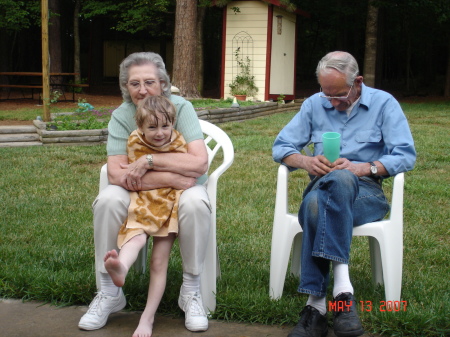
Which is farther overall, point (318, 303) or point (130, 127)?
point (130, 127)

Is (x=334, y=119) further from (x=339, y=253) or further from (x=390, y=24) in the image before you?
(x=390, y=24)

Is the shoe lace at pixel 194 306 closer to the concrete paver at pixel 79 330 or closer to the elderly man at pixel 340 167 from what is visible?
the concrete paver at pixel 79 330

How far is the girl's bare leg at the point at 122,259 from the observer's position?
2441 mm

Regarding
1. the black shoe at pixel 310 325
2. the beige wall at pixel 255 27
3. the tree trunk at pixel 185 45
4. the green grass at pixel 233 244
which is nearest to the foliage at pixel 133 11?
the beige wall at pixel 255 27

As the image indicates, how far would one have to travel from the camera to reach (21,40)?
74.4ft

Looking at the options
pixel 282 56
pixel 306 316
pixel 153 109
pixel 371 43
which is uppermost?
Answer: pixel 371 43

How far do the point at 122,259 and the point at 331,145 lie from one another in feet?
3.56

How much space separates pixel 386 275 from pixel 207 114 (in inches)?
316

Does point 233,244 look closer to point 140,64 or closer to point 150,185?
point 150,185

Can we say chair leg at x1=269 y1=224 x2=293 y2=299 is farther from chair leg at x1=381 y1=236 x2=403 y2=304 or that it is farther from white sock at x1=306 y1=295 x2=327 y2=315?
chair leg at x1=381 y1=236 x2=403 y2=304

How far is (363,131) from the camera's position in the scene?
313 cm

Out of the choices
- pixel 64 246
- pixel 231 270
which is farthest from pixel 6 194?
pixel 231 270

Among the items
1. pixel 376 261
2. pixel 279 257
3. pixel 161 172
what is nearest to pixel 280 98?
pixel 376 261

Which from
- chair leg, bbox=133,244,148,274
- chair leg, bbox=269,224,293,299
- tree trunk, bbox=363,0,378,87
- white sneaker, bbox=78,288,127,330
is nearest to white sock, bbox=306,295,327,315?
chair leg, bbox=269,224,293,299
